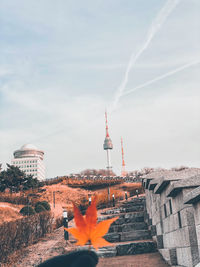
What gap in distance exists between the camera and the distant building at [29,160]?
122750 millimetres

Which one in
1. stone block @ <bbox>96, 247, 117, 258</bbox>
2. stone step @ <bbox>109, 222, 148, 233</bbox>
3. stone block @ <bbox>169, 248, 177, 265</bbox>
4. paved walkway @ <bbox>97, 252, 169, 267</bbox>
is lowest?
paved walkway @ <bbox>97, 252, 169, 267</bbox>

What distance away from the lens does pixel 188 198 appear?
14.5ft

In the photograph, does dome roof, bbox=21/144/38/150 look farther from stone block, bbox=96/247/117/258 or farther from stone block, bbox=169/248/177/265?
stone block, bbox=169/248/177/265

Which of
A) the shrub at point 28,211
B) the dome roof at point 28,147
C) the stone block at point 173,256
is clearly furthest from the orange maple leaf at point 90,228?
the dome roof at point 28,147

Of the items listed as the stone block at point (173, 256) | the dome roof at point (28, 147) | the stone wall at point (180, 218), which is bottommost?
the stone block at point (173, 256)

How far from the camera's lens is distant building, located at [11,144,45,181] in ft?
403

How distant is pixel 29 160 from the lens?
124 m

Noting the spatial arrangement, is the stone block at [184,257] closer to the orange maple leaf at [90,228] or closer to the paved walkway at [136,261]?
the paved walkway at [136,261]

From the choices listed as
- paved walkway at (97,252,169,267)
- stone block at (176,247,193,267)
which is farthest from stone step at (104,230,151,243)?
stone block at (176,247,193,267)

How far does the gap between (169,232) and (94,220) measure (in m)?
6.57

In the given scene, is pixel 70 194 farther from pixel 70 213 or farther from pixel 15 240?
pixel 15 240

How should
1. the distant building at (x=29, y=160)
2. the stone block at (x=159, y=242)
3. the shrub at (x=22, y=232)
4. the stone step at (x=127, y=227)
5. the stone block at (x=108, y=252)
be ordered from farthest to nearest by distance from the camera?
the distant building at (x=29, y=160) < the stone step at (x=127, y=227) < the stone block at (x=108, y=252) < the shrub at (x=22, y=232) < the stone block at (x=159, y=242)

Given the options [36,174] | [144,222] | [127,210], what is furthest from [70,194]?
[36,174]

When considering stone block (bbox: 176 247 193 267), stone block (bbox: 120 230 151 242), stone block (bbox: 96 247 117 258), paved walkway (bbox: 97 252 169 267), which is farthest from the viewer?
stone block (bbox: 120 230 151 242)
